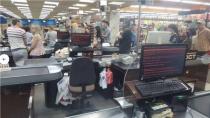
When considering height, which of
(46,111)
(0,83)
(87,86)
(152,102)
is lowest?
(46,111)

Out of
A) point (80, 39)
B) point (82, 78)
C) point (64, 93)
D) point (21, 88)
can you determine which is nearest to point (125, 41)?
point (80, 39)

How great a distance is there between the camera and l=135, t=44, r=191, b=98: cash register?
1.60m

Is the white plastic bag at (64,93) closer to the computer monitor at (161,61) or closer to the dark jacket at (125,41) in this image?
the computer monitor at (161,61)

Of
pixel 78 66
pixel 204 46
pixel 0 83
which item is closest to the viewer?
pixel 0 83

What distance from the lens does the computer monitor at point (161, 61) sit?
160cm

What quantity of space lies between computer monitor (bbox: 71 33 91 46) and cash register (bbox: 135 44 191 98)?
9.06ft

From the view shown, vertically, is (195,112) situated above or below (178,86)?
below

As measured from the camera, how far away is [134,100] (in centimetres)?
161

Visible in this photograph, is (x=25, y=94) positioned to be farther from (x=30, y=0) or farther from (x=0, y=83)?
(x=30, y=0)

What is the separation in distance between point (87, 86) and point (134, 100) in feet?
5.11

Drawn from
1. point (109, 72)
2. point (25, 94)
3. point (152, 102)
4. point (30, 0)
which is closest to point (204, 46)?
point (109, 72)

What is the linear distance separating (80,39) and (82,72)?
1439mm

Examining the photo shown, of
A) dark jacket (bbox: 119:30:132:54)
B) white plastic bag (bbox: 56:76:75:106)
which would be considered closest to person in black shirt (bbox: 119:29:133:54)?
dark jacket (bbox: 119:30:132:54)

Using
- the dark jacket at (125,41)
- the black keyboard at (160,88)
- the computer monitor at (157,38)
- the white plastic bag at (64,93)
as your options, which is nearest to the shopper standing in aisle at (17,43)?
the white plastic bag at (64,93)
